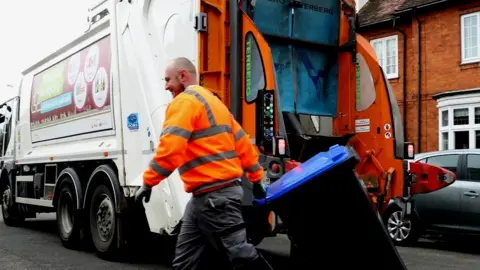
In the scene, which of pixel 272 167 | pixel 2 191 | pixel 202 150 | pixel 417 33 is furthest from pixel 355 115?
pixel 417 33

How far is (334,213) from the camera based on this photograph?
3859mm

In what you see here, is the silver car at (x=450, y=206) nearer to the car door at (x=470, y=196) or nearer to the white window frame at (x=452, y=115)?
the car door at (x=470, y=196)

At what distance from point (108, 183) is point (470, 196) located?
5235 millimetres

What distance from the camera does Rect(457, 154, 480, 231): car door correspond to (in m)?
9.01

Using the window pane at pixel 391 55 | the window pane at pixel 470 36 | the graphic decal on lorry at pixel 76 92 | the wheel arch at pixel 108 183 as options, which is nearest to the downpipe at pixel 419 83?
the window pane at pixel 391 55

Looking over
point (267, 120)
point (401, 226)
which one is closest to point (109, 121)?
point (267, 120)

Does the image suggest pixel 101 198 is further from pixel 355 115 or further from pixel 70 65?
Answer: pixel 355 115

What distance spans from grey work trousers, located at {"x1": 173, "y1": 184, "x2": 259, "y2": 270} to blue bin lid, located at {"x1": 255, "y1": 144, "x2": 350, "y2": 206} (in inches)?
9.2

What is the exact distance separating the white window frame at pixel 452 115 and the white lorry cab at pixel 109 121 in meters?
12.2

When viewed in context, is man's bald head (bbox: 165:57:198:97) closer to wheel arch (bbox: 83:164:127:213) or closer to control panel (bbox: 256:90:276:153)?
control panel (bbox: 256:90:276:153)

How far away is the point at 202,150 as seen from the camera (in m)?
3.86

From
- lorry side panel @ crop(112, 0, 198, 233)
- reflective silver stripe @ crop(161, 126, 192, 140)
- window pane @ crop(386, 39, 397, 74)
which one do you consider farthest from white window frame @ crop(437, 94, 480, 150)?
reflective silver stripe @ crop(161, 126, 192, 140)

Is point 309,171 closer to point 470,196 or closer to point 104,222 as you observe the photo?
point 104,222

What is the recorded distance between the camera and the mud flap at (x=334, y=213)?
3742 mm
